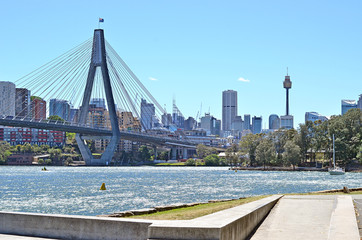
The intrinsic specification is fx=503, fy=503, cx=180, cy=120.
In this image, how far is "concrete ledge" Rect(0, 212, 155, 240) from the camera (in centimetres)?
980

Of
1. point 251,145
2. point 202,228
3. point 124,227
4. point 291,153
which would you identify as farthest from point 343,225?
point 251,145

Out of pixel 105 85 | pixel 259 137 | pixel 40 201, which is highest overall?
pixel 105 85

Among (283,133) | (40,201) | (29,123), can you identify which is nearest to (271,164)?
(283,133)

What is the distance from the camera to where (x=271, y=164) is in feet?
438

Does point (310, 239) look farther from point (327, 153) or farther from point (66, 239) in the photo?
point (327, 153)

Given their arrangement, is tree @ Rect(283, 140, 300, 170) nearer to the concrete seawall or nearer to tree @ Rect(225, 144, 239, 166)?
tree @ Rect(225, 144, 239, 166)

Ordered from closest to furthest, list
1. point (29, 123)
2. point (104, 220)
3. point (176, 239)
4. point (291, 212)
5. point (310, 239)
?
point (176, 239) → point (104, 220) → point (310, 239) → point (291, 212) → point (29, 123)

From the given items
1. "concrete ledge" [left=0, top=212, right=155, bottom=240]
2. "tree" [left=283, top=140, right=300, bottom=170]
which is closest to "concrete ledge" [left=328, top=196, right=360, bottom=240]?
"concrete ledge" [left=0, top=212, right=155, bottom=240]

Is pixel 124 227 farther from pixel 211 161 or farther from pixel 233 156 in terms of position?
pixel 211 161

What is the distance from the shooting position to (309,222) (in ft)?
44.5

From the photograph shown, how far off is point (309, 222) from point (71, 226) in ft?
21.6

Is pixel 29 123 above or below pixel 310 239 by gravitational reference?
above

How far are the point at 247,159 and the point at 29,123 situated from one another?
68.0 metres

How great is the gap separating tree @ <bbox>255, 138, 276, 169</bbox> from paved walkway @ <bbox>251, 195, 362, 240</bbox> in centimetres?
10751
